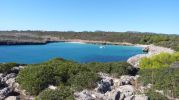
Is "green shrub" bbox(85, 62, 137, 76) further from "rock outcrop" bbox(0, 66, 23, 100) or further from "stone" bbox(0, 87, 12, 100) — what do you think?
"stone" bbox(0, 87, 12, 100)

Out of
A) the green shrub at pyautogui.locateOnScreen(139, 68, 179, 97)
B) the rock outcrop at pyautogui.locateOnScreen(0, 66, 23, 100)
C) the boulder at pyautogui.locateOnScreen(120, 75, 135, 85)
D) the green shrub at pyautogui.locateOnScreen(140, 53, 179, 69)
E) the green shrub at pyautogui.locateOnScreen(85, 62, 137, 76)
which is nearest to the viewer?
the rock outcrop at pyautogui.locateOnScreen(0, 66, 23, 100)

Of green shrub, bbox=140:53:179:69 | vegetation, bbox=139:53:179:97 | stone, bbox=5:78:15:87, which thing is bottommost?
green shrub, bbox=140:53:179:69

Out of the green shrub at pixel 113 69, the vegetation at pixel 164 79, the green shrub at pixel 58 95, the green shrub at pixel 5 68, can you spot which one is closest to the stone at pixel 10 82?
the green shrub at pixel 5 68

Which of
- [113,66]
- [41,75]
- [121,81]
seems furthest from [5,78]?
[113,66]

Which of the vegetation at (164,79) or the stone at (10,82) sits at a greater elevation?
the stone at (10,82)

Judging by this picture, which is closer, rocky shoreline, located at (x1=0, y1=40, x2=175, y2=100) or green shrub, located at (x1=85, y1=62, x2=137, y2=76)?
rocky shoreline, located at (x1=0, y1=40, x2=175, y2=100)

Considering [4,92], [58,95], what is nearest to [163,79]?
[58,95]

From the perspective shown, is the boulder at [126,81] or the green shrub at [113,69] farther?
the green shrub at [113,69]

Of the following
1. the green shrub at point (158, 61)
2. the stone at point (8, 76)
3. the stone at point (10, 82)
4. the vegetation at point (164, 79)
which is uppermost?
the stone at point (8, 76)

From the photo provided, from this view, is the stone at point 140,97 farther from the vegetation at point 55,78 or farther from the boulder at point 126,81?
the boulder at point 126,81

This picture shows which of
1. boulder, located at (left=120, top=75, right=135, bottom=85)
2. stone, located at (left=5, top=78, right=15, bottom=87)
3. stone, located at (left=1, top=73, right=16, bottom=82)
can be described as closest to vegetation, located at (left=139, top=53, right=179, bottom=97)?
boulder, located at (left=120, top=75, right=135, bottom=85)

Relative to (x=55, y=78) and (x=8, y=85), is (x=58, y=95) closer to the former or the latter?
(x=55, y=78)

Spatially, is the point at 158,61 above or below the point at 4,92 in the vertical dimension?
below
